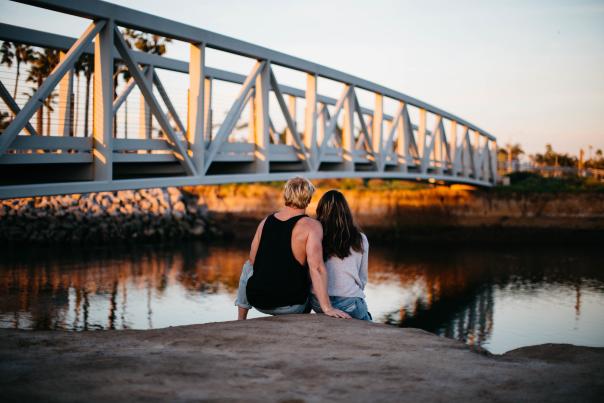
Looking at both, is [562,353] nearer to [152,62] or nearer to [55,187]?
[55,187]

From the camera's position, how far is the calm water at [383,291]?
667 inches

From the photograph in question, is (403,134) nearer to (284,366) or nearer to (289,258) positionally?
(289,258)

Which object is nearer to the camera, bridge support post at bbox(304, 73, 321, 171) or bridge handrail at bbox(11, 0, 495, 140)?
bridge handrail at bbox(11, 0, 495, 140)

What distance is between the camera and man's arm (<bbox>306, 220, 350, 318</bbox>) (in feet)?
21.1

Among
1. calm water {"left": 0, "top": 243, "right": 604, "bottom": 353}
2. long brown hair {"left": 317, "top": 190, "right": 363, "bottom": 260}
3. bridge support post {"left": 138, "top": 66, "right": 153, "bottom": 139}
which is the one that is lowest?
calm water {"left": 0, "top": 243, "right": 604, "bottom": 353}

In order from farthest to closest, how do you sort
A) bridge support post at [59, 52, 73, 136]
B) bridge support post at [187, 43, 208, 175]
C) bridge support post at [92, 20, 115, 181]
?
1. bridge support post at [187, 43, 208, 175]
2. bridge support post at [59, 52, 73, 136]
3. bridge support post at [92, 20, 115, 181]

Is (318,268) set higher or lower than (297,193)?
lower

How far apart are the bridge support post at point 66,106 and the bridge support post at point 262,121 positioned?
402 cm

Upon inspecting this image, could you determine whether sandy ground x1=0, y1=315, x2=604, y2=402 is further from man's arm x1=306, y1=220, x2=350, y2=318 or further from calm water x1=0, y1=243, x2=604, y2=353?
calm water x1=0, y1=243, x2=604, y2=353

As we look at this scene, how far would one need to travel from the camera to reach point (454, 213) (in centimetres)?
3925

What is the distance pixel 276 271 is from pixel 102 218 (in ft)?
93.3

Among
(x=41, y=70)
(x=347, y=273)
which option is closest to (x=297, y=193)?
(x=347, y=273)

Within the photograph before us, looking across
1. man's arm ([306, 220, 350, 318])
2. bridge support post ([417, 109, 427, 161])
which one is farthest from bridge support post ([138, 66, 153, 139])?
bridge support post ([417, 109, 427, 161])

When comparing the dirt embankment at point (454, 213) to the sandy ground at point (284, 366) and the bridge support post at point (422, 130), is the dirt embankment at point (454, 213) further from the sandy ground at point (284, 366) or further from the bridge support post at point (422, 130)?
the sandy ground at point (284, 366)
